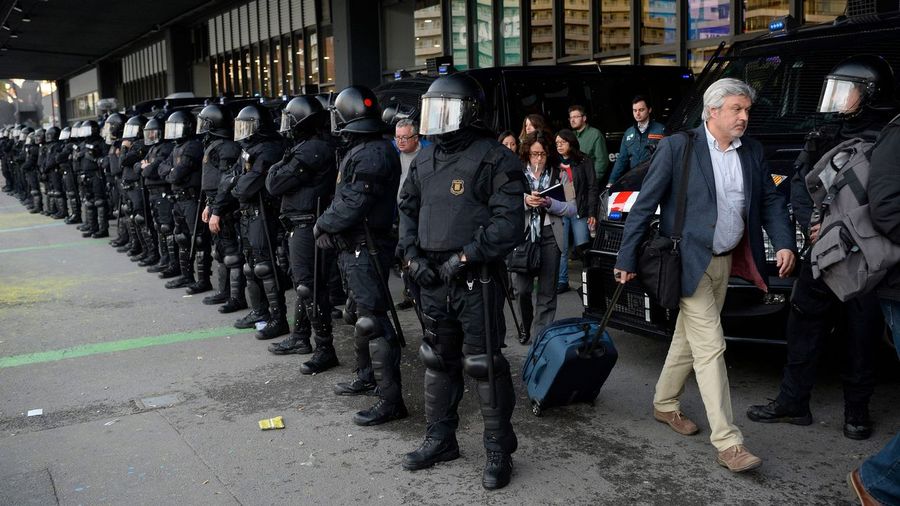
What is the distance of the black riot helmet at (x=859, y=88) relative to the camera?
4734mm

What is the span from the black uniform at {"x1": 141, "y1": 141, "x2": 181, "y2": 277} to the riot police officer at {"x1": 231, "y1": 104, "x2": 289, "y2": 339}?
315 cm

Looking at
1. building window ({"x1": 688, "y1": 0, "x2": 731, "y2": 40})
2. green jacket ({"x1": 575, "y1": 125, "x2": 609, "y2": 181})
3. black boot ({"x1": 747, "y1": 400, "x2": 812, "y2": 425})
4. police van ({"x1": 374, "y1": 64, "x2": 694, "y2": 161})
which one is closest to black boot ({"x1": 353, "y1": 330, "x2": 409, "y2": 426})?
black boot ({"x1": 747, "y1": 400, "x2": 812, "y2": 425})

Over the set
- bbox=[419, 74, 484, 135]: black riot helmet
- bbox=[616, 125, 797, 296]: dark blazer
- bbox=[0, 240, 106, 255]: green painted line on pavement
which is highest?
bbox=[419, 74, 484, 135]: black riot helmet

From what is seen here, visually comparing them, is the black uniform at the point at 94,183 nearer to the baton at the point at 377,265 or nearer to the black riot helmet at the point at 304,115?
the black riot helmet at the point at 304,115

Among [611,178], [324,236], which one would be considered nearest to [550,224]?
[324,236]

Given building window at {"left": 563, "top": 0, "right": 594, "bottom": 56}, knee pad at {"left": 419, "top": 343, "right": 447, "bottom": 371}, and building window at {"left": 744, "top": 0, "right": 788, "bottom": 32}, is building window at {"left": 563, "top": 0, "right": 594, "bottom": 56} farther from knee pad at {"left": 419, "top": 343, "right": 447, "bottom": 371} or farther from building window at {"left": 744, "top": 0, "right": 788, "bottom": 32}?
knee pad at {"left": 419, "top": 343, "right": 447, "bottom": 371}

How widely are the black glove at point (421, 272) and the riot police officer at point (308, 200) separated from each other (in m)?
2.07

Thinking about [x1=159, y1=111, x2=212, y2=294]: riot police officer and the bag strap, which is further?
[x1=159, y1=111, x2=212, y2=294]: riot police officer

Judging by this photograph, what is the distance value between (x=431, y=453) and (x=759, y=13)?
862 cm

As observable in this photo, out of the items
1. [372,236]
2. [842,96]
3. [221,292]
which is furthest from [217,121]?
[842,96]

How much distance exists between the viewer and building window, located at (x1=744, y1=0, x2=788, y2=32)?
10961 mm

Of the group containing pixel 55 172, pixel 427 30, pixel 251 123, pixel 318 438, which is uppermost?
pixel 427 30

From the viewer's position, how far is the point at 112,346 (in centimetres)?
768

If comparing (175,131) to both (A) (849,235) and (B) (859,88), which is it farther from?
(A) (849,235)
